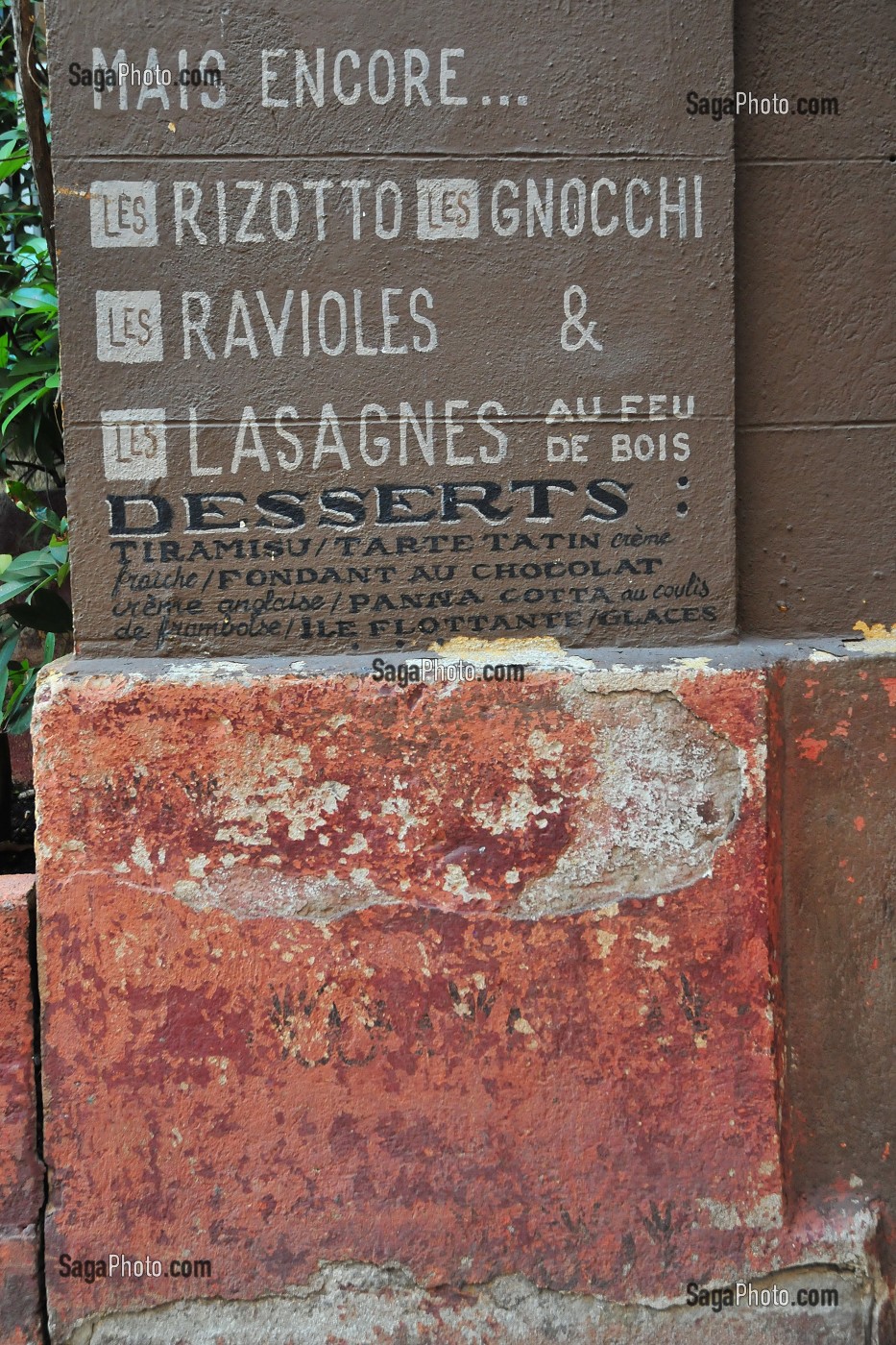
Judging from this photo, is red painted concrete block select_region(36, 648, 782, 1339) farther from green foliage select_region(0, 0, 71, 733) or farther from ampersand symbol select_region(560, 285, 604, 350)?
green foliage select_region(0, 0, 71, 733)

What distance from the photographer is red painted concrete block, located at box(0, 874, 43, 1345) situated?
6.01 feet

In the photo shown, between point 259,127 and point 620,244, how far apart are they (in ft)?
2.33

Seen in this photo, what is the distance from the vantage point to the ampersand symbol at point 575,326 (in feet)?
6.29

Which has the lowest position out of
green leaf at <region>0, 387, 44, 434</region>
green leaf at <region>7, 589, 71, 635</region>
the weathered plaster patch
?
the weathered plaster patch

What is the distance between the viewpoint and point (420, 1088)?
1860 mm

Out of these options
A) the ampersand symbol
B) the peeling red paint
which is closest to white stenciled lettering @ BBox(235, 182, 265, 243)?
the ampersand symbol

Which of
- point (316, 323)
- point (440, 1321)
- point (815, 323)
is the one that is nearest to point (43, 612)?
point (316, 323)

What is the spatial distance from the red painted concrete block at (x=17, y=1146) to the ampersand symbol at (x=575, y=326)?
4.80 ft

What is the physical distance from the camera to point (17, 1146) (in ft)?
6.03

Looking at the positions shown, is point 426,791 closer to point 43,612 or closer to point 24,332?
point 43,612

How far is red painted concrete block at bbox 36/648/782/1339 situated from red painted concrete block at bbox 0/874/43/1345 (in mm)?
49

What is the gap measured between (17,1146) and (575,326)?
186 cm

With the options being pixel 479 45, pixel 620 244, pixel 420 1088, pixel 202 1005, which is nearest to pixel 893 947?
pixel 420 1088

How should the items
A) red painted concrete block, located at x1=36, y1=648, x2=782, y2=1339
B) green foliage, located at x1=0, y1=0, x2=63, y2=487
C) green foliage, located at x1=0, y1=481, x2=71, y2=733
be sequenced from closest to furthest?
1. red painted concrete block, located at x1=36, y1=648, x2=782, y2=1339
2. green foliage, located at x1=0, y1=481, x2=71, y2=733
3. green foliage, located at x1=0, y1=0, x2=63, y2=487
